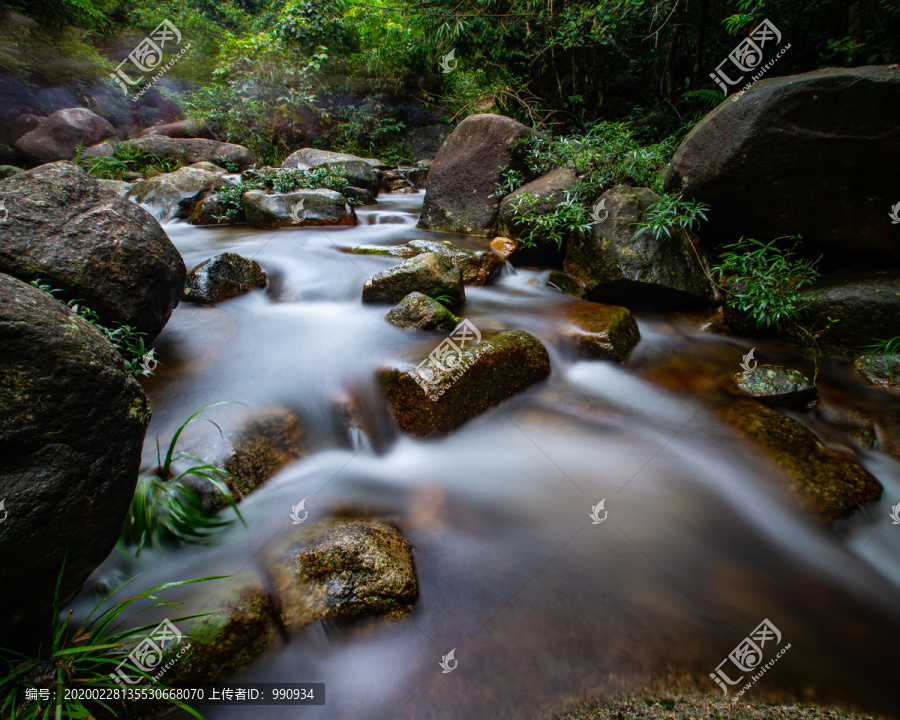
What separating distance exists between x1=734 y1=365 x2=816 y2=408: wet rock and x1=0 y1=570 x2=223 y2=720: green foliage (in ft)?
14.1

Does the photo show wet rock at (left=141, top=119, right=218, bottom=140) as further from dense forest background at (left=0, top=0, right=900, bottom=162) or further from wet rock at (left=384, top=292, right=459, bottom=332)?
wet rock at (left=384, top=292, right=459, bottom=332)

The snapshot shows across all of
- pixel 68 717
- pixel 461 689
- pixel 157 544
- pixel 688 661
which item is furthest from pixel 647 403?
pixel 68 717

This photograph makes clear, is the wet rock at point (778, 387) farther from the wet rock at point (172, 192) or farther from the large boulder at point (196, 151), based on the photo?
Result: the large boulder at point (196, 151)

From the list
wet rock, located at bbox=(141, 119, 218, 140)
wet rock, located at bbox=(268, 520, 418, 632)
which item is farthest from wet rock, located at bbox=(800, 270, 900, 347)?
wet rock, located at bbox=(141, 119, 218, 140)

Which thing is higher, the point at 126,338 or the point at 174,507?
the point at 126,338

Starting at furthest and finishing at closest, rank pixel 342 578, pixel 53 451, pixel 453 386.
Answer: pixel 453 386
pixel 342 578
pixel 53 451

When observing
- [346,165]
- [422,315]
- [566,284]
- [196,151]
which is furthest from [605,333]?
[196,151]

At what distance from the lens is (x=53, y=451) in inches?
63.9

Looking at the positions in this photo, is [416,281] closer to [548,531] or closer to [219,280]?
[219,280]

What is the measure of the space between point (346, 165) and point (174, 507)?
30.2ft

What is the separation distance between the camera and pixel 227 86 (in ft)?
44.2

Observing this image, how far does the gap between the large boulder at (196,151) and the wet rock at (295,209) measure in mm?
4981

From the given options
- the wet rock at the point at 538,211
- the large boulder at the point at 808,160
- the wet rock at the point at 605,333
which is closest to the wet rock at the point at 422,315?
the wet rock at the point at 605,333

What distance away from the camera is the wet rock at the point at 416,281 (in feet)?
15.0
